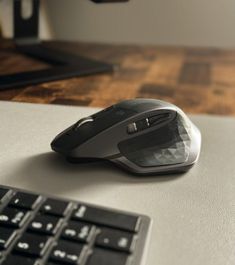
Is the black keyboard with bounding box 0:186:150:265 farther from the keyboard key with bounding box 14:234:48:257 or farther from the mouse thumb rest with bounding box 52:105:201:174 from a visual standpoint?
the mouse thumb rest with bounding box 52:105:201:174

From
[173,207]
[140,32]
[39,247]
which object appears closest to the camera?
[39,247]

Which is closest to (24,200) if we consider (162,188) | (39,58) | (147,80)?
(162,188)

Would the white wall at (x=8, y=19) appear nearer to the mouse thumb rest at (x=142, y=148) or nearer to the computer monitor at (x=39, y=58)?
the computer monitor at (x=39, y=58)

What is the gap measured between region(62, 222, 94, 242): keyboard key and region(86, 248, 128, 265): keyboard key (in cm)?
1

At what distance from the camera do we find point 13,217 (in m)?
0.30

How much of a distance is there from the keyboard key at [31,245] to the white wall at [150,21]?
1.13 meters

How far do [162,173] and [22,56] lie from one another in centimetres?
64

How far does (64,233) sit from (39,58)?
71cm

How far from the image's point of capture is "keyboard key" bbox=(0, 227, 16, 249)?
0.90 feet

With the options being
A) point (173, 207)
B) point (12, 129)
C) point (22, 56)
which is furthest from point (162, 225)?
point (22, 56)

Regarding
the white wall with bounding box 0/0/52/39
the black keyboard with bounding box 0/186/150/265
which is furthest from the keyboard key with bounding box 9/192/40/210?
the white wall with bounding box 0/0/52/39

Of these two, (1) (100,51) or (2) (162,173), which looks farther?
(1) (100,51)

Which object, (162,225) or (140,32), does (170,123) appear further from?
(140,32)

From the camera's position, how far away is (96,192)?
39cm
